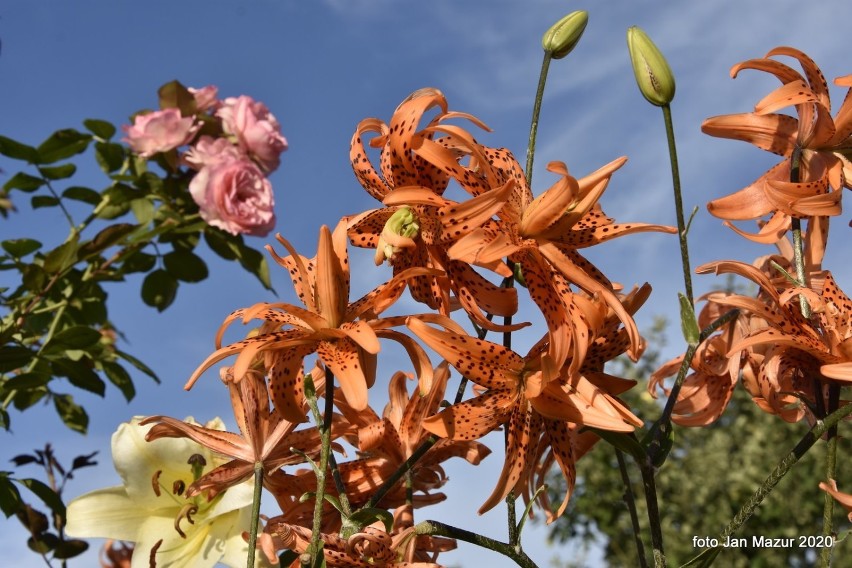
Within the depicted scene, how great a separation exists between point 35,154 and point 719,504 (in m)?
4.98

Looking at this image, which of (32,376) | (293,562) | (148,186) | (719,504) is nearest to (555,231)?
(293,562)

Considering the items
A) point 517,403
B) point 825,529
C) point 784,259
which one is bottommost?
point 825,529

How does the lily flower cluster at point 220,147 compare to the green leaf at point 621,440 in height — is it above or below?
above

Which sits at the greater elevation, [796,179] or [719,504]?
[719,504]

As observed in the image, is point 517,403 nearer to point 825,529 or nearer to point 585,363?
point 585,363

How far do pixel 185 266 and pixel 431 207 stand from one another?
49.9 inches

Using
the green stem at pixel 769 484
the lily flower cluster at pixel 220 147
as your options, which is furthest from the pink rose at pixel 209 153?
the green stem at pixel 769 484

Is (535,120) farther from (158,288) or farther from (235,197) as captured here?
(158,288)

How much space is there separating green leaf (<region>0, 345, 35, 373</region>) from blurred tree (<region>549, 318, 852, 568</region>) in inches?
171

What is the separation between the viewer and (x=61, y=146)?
1895 millimetres

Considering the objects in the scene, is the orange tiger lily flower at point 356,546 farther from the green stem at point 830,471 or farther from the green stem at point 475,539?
the green stem at point 830,471

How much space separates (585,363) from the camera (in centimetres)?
83

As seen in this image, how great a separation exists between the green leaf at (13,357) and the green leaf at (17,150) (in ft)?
1.67

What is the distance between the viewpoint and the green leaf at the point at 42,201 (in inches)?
74.2
